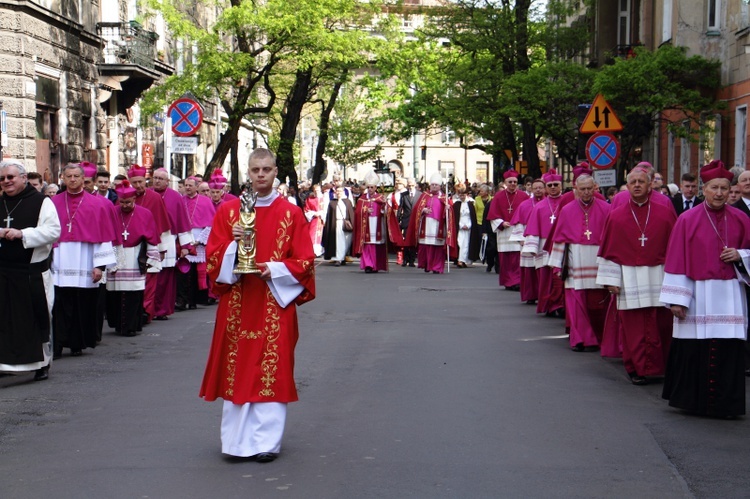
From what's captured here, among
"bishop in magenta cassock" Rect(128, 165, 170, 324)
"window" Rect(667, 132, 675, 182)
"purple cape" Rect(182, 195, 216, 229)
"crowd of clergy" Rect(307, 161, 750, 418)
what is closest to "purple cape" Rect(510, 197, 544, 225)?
"crowd of clergy" Rect(307, 161, 750, 418)

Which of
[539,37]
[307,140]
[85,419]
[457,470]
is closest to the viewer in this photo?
[457,470]

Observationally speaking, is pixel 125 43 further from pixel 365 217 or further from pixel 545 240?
pixel 545 240

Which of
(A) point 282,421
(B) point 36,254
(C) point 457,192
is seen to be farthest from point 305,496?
(C) point 457,192

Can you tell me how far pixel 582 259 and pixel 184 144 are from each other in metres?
9.88

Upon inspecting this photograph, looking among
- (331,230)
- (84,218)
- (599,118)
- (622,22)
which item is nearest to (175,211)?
(84,218)

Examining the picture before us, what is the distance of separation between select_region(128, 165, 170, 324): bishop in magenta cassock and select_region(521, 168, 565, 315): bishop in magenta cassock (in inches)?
199

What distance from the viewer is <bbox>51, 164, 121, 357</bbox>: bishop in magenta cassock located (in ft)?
41.9

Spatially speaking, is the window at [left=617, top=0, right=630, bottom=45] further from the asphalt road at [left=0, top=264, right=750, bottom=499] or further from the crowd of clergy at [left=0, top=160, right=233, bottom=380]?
the asphalt road at [left=0, top=264, right=750, bottom=499]

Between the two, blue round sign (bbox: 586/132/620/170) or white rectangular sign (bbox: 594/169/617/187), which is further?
white rectangular sign (bbox: 594/169/617/187)

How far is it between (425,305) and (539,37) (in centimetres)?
2086

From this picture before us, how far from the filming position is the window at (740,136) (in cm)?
2544

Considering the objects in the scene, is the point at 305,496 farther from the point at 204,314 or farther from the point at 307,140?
the point at 307,140

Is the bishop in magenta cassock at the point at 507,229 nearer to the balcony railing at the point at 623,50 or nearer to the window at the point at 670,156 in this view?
the window at the point at 670,156

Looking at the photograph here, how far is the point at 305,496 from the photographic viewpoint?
21.9ft
